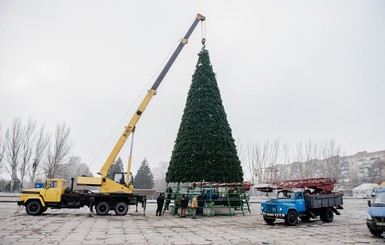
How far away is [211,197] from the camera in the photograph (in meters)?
19.7

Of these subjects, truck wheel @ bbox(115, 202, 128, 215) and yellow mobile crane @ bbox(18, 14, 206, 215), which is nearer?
yellow mobile crane @ bbox(18, 14, 206, 215)

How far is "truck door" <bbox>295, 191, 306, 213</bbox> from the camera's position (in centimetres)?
1468

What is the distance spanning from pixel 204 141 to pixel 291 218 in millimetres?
7778

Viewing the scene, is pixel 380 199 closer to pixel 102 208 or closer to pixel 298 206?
pixel 298 206

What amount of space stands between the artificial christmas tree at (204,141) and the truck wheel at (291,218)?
18.6 ft

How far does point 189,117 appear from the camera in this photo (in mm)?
19891

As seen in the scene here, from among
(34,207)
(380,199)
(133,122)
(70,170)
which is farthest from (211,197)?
(70,170)

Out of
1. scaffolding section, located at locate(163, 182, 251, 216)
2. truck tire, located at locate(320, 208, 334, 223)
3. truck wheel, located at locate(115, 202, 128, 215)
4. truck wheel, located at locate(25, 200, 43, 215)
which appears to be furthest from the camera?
scaffolding section, located at locate(163, 182, 251, 216)

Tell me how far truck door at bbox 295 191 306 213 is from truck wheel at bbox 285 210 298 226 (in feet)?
2.34

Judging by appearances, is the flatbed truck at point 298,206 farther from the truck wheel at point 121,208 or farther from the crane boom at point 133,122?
the crane boom at point 133,122

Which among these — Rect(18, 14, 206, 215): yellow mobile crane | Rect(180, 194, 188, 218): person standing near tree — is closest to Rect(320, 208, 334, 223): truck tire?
Rect(180, 194, 188, 218): person standing near tree

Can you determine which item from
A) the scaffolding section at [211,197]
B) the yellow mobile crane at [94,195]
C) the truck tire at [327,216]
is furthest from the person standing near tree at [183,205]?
the truck tire at [327,216]

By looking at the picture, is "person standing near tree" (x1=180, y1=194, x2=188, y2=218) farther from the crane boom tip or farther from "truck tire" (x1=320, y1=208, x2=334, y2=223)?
the crane boom tip

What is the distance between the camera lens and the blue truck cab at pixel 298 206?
45.4 ft
